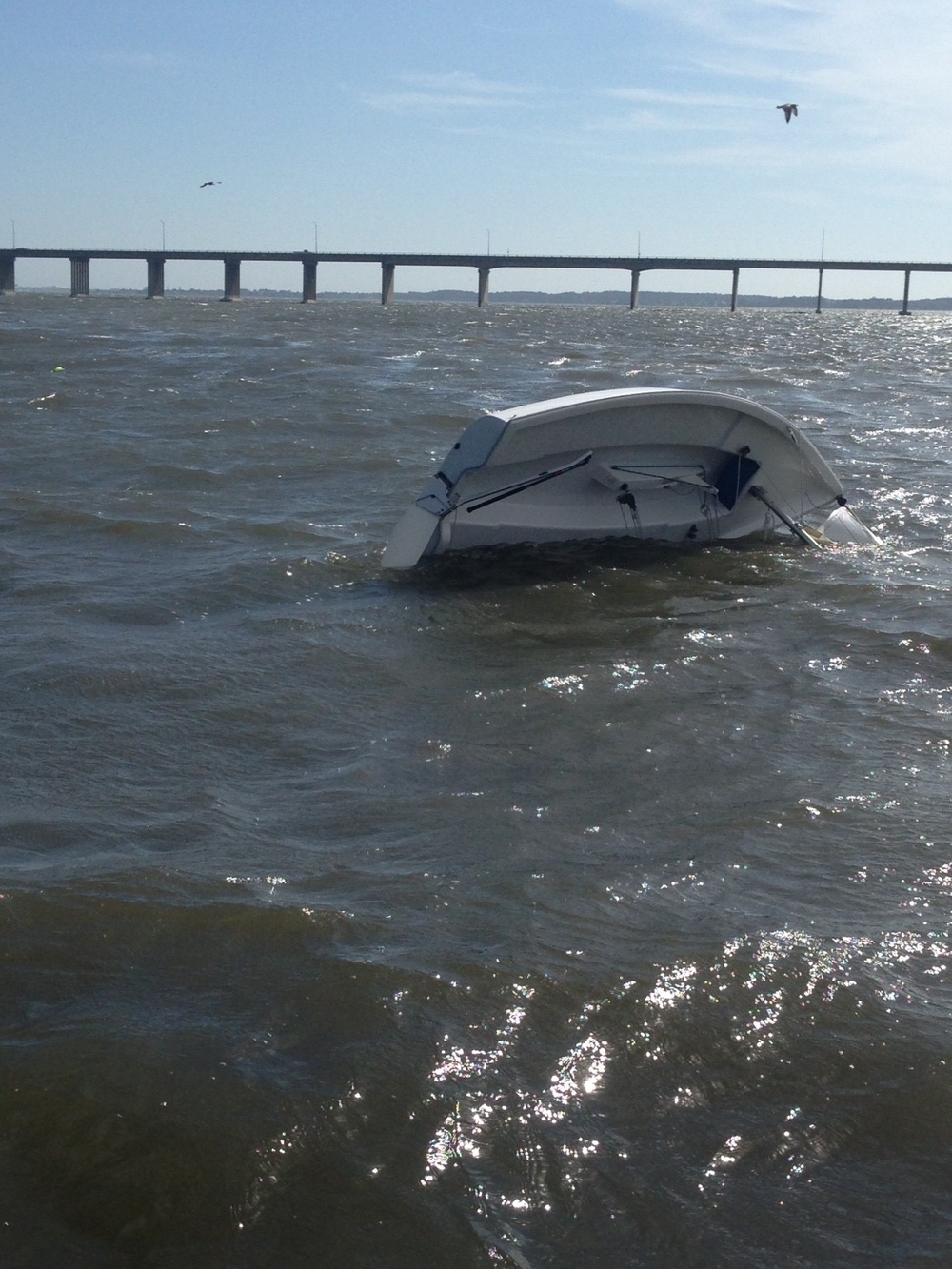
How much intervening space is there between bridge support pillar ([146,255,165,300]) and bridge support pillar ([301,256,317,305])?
10.3m

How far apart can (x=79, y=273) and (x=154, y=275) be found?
8.90 meters

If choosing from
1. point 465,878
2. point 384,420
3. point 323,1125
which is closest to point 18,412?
point 384,420

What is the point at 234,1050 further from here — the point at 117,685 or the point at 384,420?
the point at 384,420

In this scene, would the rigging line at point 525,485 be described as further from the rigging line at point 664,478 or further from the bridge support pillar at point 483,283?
the bridge support pillar at point 483,283

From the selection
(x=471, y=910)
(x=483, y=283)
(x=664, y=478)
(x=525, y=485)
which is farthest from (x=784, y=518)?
(x=483, y=283)

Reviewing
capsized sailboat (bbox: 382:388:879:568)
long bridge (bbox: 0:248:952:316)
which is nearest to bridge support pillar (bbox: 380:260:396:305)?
long bridge (bbox: 0:248:952:316)

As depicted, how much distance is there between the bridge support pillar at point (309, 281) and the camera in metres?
99.8

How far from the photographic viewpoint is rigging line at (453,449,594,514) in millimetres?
8070

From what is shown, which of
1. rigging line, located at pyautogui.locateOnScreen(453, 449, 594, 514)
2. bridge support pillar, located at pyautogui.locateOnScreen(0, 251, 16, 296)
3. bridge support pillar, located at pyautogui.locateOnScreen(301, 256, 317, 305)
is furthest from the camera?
bridge support pillar, located at pyautogui.locateOnScreen(301, 256, 317, 305)

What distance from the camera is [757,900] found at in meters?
3.77

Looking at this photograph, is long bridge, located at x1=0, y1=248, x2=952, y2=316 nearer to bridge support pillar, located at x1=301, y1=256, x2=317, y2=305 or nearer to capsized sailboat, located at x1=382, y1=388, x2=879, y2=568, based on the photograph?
bridge support pillar, located at x1=301, y1=256, x2=317, y2=305

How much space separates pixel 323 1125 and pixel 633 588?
5247mm

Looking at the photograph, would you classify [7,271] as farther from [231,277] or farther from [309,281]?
[309,281]

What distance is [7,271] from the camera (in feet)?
300
